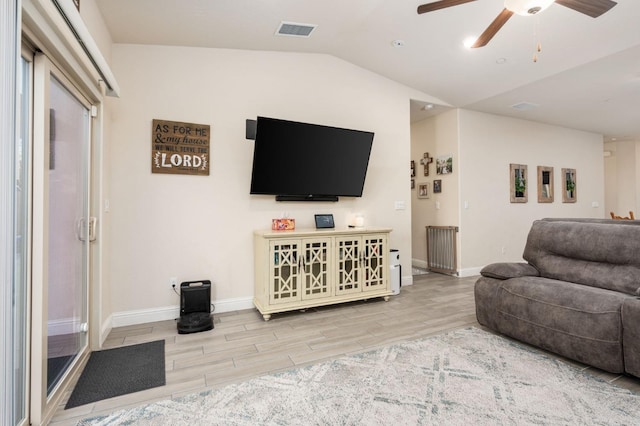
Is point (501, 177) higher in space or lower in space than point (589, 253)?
higher

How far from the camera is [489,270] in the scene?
9.31ft

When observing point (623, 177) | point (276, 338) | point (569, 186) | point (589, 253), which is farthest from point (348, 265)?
point (623, 177)

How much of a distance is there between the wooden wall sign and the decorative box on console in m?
0.89

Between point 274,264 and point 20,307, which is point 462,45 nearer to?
point 274,264

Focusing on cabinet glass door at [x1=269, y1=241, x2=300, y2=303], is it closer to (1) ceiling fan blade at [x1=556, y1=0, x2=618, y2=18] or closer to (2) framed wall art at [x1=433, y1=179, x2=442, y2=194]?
(1) ceiling fan blade at [x1=556, y1=0, x2=618, y2=18]

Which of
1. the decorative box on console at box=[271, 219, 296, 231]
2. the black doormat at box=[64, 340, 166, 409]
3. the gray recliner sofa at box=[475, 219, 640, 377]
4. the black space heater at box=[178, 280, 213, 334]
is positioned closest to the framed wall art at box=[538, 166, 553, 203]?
the gray recliner sofa at box=[475, 219, 640, 377]

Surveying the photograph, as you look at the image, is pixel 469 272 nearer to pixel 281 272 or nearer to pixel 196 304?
pixel 281 272

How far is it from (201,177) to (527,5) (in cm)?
305

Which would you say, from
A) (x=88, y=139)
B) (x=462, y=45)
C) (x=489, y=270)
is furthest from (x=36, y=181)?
(x=462, y=45)

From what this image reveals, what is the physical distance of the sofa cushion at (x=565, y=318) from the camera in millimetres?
2023

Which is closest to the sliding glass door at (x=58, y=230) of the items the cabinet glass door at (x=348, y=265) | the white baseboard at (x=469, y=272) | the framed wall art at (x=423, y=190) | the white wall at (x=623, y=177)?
the cabinet glass door at (x=348, y=265)

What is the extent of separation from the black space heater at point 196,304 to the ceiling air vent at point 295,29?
264 centimetres

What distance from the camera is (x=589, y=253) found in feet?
8.25

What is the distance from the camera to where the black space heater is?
290 cm
